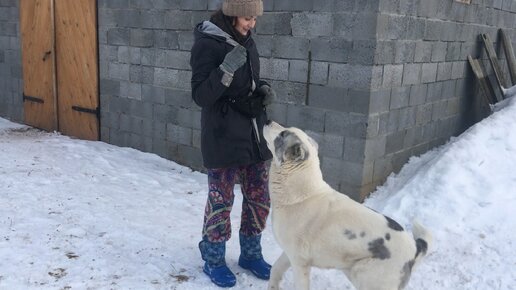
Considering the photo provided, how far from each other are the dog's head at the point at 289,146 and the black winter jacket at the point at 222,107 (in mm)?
311

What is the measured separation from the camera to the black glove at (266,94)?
3.19m

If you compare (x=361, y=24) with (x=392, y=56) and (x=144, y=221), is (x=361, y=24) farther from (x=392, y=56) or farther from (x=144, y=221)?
(x=144, y=221)

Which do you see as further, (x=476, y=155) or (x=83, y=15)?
(x=83, y=15)

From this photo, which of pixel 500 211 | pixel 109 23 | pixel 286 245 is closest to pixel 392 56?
pixel 500 211

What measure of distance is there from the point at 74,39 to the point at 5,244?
14.4 feet

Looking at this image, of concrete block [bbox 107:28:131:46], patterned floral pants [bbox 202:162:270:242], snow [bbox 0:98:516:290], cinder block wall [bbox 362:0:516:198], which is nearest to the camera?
patterned floral pants [bbox 202:162:270:242]

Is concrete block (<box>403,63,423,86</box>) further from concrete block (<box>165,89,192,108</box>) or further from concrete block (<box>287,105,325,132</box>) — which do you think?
concrete block (<box>165,89,192,108</box>)

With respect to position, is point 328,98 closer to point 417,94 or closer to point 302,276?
point 417,94

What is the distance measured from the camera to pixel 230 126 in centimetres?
314

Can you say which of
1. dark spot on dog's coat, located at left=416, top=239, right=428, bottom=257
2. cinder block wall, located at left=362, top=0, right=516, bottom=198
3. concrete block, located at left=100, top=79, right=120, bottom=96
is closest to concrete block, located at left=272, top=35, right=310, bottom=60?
cinder block wall, located at left=362, top=0, right=516, bottom=198

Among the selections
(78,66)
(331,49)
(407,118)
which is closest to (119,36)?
(78,66)

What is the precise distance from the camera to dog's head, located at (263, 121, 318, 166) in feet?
9.09

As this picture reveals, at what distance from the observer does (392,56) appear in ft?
15.8

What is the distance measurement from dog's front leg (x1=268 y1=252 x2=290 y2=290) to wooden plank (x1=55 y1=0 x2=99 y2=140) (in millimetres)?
4955
